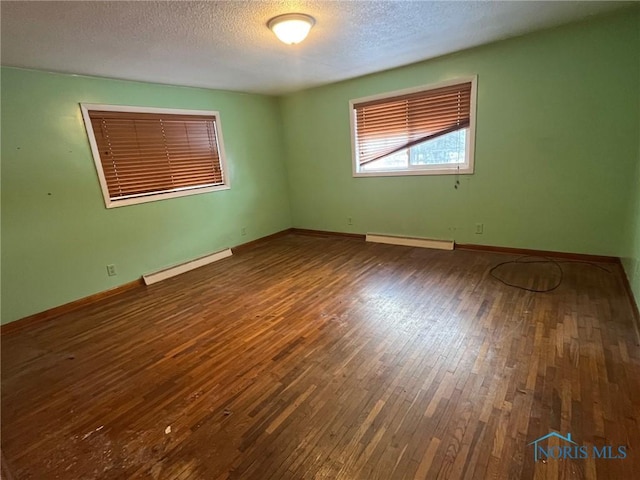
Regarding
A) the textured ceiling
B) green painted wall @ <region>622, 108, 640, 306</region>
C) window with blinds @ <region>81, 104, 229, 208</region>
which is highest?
the textured ceiling

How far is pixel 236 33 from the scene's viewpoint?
2.48 metres

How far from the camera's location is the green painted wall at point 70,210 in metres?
2.88

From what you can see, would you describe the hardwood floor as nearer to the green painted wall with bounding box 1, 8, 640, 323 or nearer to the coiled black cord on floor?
the coiled black cord on floor

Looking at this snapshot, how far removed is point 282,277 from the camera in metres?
3.71

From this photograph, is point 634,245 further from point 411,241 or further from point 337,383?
A: point 337,383

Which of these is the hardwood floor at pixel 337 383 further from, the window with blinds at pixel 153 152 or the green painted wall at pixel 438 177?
the window with blinds at pixel 153 152

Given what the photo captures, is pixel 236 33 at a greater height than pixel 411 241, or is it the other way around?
pixel 236 33

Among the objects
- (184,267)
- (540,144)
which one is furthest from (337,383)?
(540,144)

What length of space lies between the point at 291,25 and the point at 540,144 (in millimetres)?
2865

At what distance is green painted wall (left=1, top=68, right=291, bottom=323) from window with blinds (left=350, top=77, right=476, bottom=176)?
206cm

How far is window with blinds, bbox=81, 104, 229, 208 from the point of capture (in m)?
3.44

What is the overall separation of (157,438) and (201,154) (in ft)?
12.1

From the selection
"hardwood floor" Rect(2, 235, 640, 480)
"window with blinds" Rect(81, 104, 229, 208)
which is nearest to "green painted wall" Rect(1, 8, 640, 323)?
"window with blinds" Rect(81, 104, 229, 208)

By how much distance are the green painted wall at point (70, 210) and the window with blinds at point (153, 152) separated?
0.33 ft
